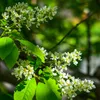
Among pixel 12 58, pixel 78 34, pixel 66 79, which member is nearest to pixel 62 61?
pixel 66 79

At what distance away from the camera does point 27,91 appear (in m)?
1.18

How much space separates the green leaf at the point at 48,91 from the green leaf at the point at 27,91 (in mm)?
19

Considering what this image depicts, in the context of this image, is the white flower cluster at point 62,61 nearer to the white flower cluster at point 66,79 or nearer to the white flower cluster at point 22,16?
the white flower cluster at point 66,79

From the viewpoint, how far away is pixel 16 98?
3.84 ft

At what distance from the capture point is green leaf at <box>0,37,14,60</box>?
3.70 feet

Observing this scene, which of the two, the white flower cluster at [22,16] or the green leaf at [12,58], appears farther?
the white flower cluster at [22,16]

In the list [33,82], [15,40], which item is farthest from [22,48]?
[33,82]

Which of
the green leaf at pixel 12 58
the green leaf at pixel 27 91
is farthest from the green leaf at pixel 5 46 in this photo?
the green leaf at pixel 27 91

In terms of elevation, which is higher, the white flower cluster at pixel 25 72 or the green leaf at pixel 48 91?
the white flower cluster at pixel 25 72

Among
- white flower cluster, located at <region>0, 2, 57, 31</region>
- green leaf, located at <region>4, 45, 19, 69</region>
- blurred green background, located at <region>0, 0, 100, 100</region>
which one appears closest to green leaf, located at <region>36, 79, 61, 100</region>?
green leaf, located at <region>4, 45, 19, 69</region>

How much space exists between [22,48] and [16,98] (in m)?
0.19

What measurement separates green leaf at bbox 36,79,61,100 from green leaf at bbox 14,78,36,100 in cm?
2

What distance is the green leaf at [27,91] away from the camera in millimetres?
1173

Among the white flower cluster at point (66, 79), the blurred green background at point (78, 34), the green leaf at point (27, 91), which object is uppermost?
the blurred green background at point (78, 34)
